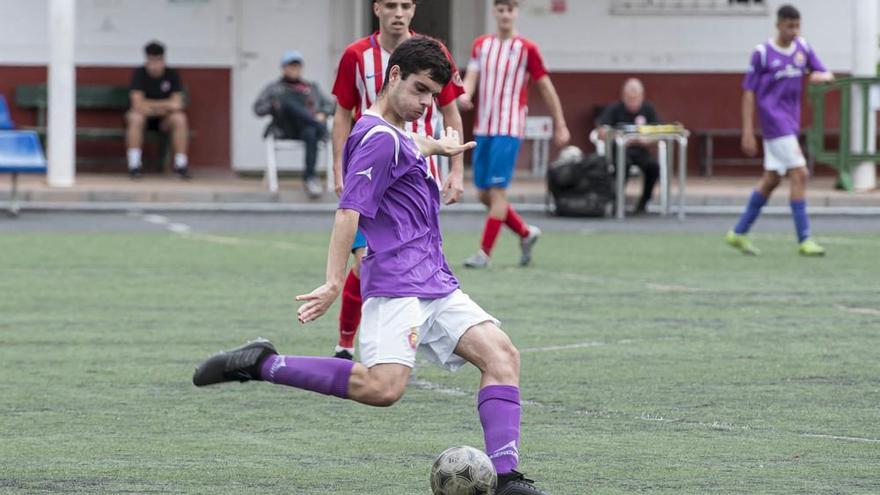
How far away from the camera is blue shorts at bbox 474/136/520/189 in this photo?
49.9ft

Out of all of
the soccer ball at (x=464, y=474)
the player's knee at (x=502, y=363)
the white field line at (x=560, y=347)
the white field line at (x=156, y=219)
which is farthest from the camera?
the white field line at (x=156, y=219)

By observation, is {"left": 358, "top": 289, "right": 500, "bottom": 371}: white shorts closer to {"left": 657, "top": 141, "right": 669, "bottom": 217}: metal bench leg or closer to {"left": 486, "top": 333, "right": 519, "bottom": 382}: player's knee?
{"left": 486, "top": 333, "right": 519, "bottom": 382}: player's knee

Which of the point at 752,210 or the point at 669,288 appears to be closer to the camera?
the point at 669,288

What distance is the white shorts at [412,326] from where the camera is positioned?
6.46m

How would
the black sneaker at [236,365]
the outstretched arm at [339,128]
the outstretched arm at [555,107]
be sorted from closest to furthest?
1. the black sneaker at [236,365]
2. the outstretched arm at [339,128]
3. the outstretched arm at [555,107]

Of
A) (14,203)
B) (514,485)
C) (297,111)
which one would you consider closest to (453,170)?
(514,485)

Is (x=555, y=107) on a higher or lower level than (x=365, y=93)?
lower

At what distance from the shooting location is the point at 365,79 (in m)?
9.54

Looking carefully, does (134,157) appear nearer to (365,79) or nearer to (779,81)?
(779,81)

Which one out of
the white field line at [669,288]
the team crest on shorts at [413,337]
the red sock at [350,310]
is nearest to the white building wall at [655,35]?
the white field line at [669,288]

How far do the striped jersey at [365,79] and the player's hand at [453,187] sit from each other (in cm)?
43

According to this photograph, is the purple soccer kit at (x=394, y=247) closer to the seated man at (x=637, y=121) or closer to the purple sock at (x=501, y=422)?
the purple sock at (x=501, y=422)

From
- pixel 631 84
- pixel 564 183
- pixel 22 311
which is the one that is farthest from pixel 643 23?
pixel 22 311

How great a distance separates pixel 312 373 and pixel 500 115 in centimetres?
888
